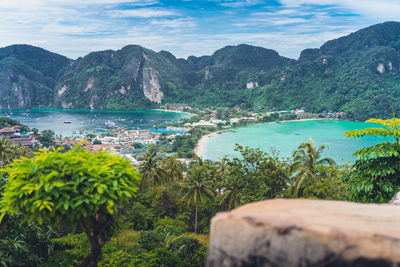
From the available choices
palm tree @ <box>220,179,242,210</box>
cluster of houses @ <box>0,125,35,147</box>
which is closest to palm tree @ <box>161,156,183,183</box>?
palm tree @ <box>220,179,242,210</box>

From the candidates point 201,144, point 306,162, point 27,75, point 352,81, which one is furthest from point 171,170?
point 27,75

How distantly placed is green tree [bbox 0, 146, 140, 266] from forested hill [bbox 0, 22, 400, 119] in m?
81.6

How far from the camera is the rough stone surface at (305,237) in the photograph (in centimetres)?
211

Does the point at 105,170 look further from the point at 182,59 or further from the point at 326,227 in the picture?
the point at 182,59

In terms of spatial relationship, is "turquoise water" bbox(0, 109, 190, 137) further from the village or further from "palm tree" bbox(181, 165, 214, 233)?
"palm tree" bbox(181, 165, 214, 233)

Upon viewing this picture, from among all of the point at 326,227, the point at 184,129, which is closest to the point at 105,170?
the point at 326,227

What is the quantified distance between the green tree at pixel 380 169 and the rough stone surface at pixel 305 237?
127 inches

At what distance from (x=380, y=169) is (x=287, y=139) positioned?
4947 cm

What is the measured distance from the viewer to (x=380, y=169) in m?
5.63

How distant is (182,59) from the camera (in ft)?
621

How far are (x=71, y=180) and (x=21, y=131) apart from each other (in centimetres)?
5066

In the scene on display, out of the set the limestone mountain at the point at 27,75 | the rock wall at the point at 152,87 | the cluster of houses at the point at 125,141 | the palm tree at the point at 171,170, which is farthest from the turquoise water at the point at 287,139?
the limestone mountain at the point at 27,75

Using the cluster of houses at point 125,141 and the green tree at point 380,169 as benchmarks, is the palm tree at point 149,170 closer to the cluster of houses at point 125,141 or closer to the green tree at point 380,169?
the green tree at point 380,169

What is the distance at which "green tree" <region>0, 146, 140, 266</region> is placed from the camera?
162 inches
